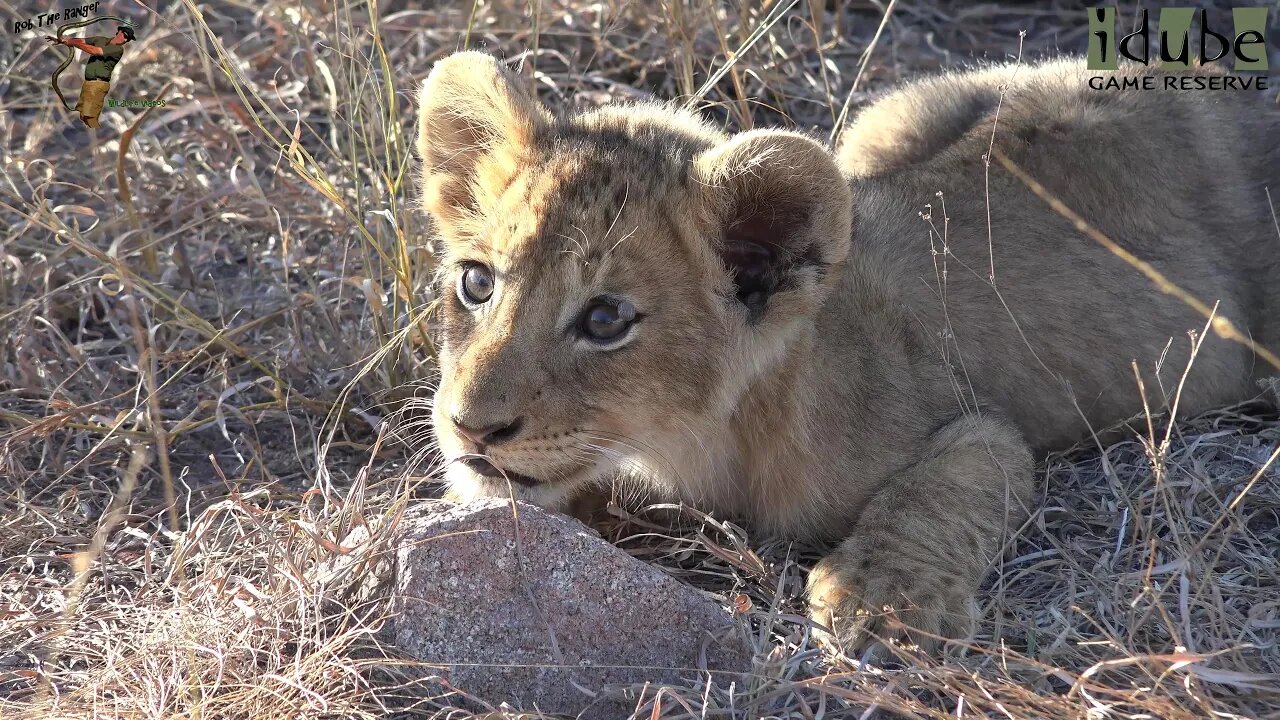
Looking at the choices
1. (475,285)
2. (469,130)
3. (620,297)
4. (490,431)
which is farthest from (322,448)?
(620,297)

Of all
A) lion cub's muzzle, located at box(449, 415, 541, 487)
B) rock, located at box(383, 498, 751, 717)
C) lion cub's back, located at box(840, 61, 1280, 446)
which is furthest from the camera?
lion cub's back, located at box(840, 61, 1280, 446)

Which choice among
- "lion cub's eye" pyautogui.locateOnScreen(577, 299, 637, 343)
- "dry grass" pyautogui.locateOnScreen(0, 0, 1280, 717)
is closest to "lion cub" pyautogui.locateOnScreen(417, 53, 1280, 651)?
"lion cub's eye" pyautogui.locateOnScreen(577, 299, 637, 343)

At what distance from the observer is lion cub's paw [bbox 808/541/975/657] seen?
3.16 meters

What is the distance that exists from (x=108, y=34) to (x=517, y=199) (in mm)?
3344

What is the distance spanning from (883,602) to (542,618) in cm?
85

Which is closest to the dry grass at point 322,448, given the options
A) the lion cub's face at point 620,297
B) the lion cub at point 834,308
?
the lion cub at point 834,308

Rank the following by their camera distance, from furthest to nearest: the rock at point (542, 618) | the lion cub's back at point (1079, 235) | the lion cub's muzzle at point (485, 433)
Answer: the lion cub's back at point (1079, 235) < the lion cub's muzzle at point (485, 433) < the rock at point (542, 618)

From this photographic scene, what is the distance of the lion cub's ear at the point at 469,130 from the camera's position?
3551 millimetres

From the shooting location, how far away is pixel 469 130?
3705 millimetres

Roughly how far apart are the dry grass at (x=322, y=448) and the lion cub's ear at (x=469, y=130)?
0.43 meters

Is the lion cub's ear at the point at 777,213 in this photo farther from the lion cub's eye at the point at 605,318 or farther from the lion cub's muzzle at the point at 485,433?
the lion cub's muzzle at the point at 485,433

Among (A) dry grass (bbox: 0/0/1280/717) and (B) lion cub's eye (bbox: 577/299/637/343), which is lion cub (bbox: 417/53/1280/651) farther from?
(A) dry grass (bbox: 0/0/1280/717)

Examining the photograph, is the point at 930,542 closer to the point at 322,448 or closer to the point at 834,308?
the point at 834,308

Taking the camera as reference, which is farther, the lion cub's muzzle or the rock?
the lion cub's muzzle
